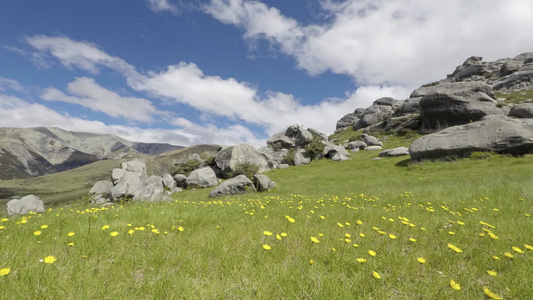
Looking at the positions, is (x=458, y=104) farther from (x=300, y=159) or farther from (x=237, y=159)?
(x=237, y=159)

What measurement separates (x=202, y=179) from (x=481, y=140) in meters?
39.9

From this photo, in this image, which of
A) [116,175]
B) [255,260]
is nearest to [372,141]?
[116,175]

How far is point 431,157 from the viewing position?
30750 mm

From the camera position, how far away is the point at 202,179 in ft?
136

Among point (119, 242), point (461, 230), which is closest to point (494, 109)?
point (461, 230)

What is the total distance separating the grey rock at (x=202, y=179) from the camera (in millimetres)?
41188

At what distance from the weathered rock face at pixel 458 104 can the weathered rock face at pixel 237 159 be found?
3775cm

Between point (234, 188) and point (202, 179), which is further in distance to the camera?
point (202, 179)

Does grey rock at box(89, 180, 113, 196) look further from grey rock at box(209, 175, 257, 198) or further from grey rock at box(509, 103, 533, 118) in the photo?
grey rock at box(509, 103, 533, 118)

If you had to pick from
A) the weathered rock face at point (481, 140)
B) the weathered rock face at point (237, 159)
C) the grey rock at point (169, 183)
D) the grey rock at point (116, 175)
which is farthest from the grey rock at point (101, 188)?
the weathered rock face at point (481, 140)

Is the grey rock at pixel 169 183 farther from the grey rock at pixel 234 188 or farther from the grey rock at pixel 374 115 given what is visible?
the grey rock at pixel 374 115

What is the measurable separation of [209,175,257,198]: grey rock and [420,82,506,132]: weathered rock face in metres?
45.6

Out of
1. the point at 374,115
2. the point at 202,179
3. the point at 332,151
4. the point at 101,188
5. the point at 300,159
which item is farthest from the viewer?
the point at 374,115

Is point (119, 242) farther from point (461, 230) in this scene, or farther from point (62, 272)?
point (461, 230)
